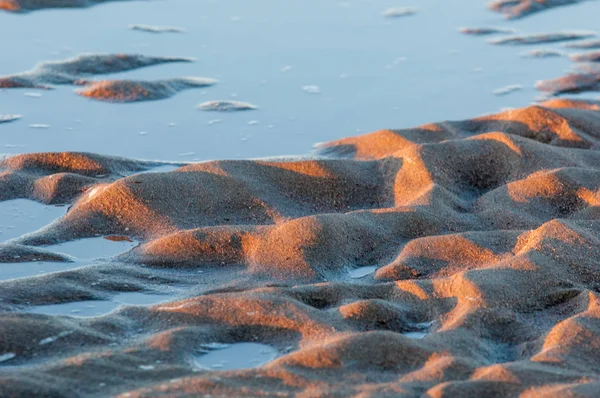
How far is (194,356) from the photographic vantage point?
2846 mm

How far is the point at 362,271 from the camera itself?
3.65 metres

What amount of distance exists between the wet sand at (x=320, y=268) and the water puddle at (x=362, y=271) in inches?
0.5

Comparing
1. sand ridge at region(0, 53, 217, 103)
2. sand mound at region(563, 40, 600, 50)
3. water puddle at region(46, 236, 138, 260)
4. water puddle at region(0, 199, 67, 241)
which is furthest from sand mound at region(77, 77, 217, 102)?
sand mound at region(563, 40, 600, 50)

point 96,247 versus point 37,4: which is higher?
point 37,4

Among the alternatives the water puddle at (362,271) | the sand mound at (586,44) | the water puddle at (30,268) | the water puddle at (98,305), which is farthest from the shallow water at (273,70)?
the water puddle at (98,305)

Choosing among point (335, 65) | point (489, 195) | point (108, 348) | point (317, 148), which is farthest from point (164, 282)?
point (335, 65)

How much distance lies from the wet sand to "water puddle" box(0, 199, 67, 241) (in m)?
0.01

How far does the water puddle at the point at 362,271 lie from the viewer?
361 centimetres

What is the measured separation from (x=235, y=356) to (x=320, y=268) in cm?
79

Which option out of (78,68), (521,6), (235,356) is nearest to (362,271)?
(235,356)

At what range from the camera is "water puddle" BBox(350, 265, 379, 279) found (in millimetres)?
3605

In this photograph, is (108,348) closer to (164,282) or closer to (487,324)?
(164,282)

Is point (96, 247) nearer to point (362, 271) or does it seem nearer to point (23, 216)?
point (23, 216)

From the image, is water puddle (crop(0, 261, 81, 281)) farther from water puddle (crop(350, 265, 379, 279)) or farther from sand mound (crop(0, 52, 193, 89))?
sand mound (crop(0, 52, 193, 89))
